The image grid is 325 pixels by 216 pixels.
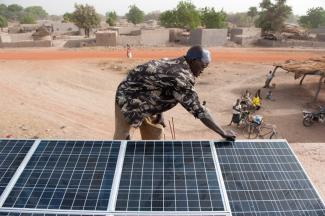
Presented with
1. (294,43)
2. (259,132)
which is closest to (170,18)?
(294,43)

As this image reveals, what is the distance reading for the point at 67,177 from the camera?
3486 millimetres

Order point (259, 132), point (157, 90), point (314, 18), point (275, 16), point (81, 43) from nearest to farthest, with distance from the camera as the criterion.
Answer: point (157, 90), point (259, 132), point (81, 43), point (275, 16), point (314, 18)

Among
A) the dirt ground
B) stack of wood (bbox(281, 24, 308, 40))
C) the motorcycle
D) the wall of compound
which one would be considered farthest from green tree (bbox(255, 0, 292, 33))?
the motorcycle

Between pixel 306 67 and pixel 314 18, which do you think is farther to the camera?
pixel 314 18

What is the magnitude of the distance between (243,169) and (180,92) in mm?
1186

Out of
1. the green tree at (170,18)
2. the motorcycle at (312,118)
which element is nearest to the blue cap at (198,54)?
the motorcycle at (312,118)

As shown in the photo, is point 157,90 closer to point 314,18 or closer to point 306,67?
point 306,67

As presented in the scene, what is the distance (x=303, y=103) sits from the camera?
16.6 meters

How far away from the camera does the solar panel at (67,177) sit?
3.13m

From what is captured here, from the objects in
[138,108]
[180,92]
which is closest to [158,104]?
[138,108]

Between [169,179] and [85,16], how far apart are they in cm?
4097

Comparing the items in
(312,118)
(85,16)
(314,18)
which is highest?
(314,18)

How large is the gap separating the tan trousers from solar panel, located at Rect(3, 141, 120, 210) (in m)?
0.85

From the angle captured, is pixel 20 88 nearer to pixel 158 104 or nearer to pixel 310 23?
pixel 158 104
